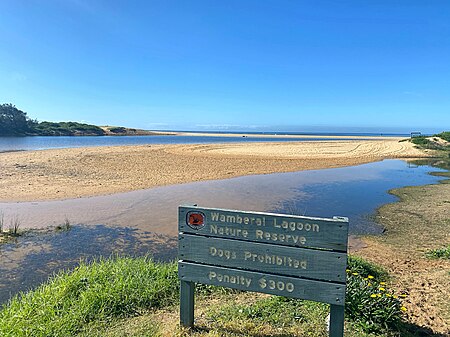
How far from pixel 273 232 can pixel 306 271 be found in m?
0.49

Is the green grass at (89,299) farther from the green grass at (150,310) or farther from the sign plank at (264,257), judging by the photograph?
the sign plank at (264,257)

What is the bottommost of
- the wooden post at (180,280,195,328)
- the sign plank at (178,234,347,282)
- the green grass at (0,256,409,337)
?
the green grass at (0,256,409,337)

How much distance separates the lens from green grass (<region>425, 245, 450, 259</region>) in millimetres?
6359

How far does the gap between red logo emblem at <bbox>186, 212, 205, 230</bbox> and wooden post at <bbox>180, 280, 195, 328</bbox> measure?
0.68 meters

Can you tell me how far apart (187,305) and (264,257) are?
1101 millimetres

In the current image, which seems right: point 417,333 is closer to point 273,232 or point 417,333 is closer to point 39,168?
point 273,232

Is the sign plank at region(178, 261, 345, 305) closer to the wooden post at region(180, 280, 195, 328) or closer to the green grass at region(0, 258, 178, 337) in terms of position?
the wooden post at region(180, 280, 195, 328)

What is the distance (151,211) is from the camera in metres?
10.4

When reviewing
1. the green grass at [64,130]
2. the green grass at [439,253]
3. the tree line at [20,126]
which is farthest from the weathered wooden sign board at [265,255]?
the green grass at [64,130]

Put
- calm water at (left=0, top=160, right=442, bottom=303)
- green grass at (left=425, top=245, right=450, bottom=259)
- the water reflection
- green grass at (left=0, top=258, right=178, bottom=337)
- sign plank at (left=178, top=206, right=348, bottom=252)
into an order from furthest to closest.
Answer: calm water at (left=0, top=160, right=442, bottom=303), green grass at (left=425, top=245, right=450, bottom=259), the water reflection, green grass at (left=0, top=258, right=178, bottom=337), sign plank at (left=178, top=206, right=348, bottom=252)

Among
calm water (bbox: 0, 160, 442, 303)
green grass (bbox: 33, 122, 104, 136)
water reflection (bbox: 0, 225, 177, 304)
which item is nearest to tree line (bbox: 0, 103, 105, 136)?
green grass (bbox: 33, 122, 104, 136)

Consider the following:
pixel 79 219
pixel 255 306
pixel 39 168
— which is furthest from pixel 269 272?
pixel 39 168

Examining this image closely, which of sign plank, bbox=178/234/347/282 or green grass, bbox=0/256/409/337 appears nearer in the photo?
sign plank, bbox=178/234/347/282

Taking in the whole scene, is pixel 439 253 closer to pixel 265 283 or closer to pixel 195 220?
pixel 265 283
